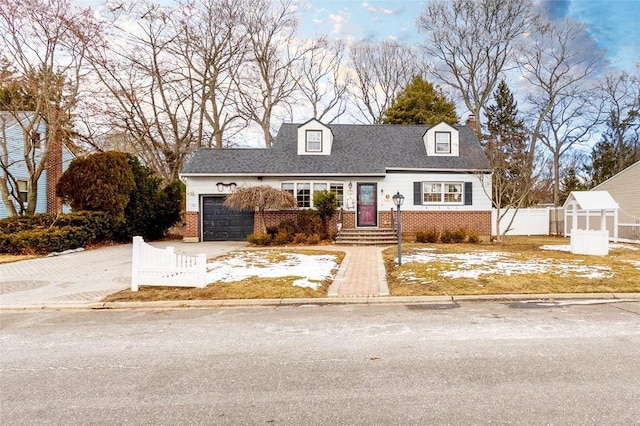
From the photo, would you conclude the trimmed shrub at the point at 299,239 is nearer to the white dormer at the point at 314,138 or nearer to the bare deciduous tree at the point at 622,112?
the white dormer at the point at 314,138

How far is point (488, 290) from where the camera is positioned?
23.9ft

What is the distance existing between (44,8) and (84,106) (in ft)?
20.9

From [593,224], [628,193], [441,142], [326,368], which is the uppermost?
[441,142]

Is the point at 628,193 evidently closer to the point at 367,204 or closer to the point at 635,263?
the point at 635,263

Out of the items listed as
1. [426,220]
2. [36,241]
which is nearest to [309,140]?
[426,220]

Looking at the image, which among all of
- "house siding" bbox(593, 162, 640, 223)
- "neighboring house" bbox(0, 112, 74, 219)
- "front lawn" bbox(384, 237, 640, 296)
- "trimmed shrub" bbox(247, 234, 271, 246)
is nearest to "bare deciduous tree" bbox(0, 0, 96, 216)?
"neighboring house" bbox(0, 112, 74, 219)

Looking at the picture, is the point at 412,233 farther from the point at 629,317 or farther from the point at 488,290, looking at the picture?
the point at 629,317

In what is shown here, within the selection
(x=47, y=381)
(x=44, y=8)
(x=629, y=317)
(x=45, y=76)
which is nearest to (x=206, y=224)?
(x=45, y=76)

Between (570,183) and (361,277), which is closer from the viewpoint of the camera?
(361,277)

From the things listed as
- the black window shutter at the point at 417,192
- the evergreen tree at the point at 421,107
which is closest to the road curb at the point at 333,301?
the black window shutter at the point at 417,192

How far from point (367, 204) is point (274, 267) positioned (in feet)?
31.5

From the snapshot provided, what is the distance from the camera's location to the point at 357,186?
1869 centimetres

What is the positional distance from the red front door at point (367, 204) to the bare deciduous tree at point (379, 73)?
664 inches

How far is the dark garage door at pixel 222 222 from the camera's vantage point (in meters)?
18.7
